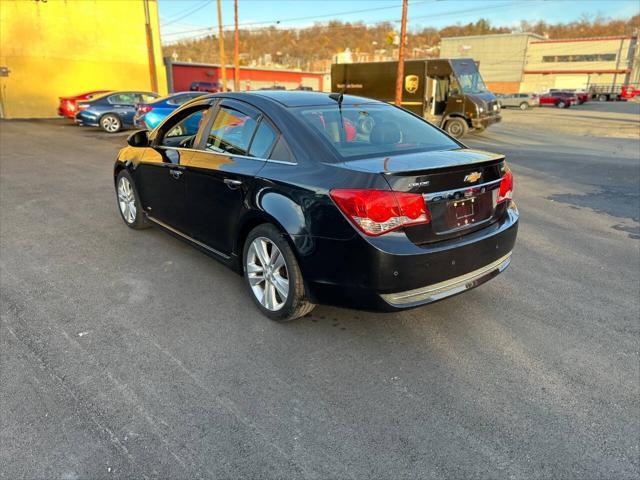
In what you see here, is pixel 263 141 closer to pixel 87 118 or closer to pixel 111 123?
pixel 111 123

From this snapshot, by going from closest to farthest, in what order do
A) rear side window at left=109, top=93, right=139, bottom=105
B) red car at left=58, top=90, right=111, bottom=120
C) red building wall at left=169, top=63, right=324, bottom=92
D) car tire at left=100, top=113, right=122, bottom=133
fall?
car tire at left=100, top=113, right=122, bottom=133 → rear side window at left=109, top=93, right=139, bottom=105 → red car at left=58, top=90, right=111, bottom=120 → red building wall at left=169, top=63, right=324, bottom=92

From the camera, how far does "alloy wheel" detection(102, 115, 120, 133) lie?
16844mm

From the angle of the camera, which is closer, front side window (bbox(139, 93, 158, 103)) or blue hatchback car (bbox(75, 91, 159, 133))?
blue hatchback car (bbox(75, 91, 159, 133))

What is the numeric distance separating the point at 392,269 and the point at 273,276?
1.02 meters

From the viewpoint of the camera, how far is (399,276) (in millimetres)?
2695

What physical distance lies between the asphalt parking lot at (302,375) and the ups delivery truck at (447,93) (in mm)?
11667

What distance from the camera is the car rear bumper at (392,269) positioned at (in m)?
2.67

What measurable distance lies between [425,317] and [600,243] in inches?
121

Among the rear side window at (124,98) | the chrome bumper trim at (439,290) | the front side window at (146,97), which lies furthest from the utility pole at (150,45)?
the chrome bumper trim at (439,290)

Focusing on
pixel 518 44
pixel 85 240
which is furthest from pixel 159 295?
pixel 518 44

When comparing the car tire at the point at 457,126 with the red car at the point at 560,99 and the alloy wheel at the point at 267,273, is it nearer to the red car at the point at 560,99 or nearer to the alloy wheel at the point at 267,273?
the alloy wheel at the point at 267,273

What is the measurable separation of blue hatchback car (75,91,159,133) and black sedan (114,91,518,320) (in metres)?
14.7

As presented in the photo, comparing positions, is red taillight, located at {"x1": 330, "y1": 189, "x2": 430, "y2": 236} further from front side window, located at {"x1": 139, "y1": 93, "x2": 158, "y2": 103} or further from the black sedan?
front side window, located at {"x1": 139, "y1": 93, "x2": 158, "y2": 103}

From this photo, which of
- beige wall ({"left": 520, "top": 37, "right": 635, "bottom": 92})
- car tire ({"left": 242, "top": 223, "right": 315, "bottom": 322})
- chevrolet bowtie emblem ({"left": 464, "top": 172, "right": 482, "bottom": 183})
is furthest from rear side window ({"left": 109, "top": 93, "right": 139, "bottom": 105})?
beige wall ({"left": 520, "top": 37, "right": 635, "bottom": 92})
